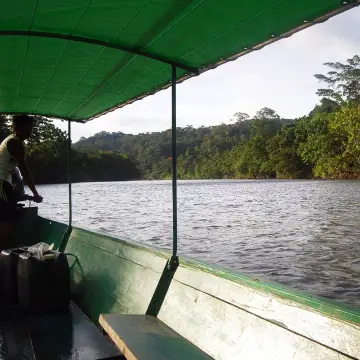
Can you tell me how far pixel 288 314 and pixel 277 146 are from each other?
256ft

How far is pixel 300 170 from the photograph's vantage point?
240ft

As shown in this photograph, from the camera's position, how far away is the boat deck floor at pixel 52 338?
2531mm

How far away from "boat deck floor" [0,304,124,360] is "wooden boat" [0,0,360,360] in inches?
0.4

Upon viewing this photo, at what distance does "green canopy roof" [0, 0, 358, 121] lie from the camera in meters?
2.12

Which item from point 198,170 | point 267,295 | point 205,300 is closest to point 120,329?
point 205,300

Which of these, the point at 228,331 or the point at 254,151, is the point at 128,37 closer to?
the point at 228,331

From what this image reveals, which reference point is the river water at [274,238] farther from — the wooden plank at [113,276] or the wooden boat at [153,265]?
the wooden boat at [153,265]

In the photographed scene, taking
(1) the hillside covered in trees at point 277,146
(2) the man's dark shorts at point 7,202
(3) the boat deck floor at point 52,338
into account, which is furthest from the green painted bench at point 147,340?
(1) the hillside covered in trees at point 277,146

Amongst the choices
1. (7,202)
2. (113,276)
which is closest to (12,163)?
(7,202)

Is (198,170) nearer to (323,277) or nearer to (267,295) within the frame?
(323,277)

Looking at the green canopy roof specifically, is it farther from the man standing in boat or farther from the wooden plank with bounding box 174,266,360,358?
the wooden plank with bounding box 174,266,360,358

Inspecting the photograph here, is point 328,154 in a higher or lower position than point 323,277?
higher

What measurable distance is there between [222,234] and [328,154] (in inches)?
1921

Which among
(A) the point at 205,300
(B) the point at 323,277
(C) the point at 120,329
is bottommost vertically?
(B) the point at 323,277
